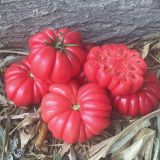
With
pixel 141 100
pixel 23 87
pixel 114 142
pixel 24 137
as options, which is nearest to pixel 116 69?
pixel 141 100

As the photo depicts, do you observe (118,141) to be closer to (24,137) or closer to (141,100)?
(141,100)

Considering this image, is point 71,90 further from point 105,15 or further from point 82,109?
point 105,15

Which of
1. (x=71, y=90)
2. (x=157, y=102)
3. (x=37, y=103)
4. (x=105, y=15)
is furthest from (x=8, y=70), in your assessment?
(x=157, y=102)

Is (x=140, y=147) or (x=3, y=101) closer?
(x=140, y=147)

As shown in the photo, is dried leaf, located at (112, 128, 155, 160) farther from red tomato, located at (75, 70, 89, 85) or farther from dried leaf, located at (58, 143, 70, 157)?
red tomato, located at (75, 70, 89, 85)

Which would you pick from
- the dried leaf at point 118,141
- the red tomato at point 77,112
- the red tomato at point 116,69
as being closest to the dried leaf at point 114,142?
the dried leaf at point 118,141

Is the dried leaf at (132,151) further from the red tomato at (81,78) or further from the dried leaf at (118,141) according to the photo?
the red tomato at (81,78)
